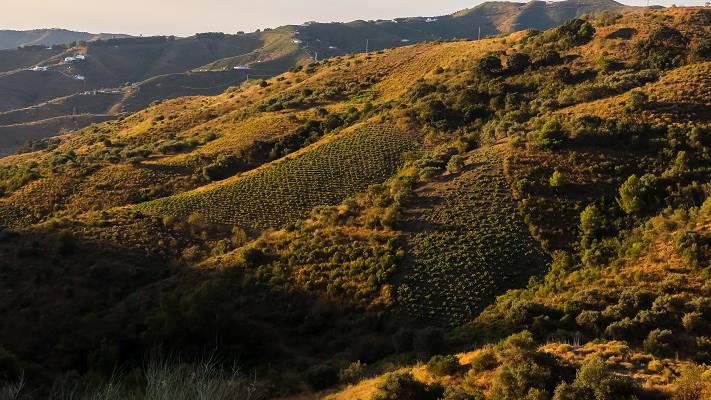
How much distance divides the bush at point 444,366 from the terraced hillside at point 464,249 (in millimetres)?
7195

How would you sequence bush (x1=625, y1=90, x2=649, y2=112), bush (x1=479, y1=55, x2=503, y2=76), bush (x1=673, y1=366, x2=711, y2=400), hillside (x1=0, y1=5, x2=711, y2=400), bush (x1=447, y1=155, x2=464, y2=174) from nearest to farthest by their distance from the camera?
bush (x1=673, y1=366, x2=711, y2=400)
hillside (x1=0, y1=5, x2=711, y2=400)
bush (x1=447, y1=155, x2=464, y2=174)
bush (x1=625, y1=90, x2=649, y2=112)
bush (x1=479, y1=55, x2=503, y2=76)

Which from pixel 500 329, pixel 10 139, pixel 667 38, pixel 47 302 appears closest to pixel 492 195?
pixel 500 329

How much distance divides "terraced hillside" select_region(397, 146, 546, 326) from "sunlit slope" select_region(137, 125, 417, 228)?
30.7ft

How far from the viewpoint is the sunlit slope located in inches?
1724

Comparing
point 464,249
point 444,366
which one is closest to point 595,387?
point 444,366

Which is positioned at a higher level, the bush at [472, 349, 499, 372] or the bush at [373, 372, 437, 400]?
the bush at [472, 349, 499, 372]

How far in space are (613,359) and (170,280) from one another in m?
27.6

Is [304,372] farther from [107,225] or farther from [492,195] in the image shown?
[107,225]

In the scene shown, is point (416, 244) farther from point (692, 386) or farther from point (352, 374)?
point (692, 386)

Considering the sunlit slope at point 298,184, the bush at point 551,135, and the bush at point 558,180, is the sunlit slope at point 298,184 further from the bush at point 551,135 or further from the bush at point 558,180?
the bush at point 558,180

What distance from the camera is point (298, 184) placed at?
154 feet

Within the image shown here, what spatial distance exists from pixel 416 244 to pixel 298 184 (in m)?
17.3

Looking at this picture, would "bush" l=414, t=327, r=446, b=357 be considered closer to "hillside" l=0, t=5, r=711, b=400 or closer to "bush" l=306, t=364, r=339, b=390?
"hillside" l=0, t=5, r=711, b=400

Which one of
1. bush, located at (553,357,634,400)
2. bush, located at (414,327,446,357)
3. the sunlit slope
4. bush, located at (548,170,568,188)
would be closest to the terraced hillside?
bush, located at (548,170,568,188)
